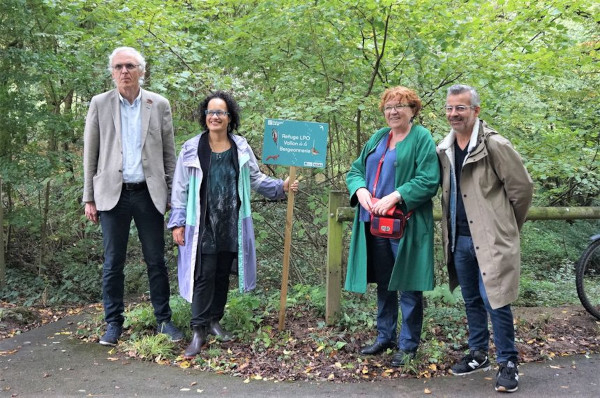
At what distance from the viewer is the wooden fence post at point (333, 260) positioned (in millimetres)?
4457

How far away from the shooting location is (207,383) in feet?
11.3

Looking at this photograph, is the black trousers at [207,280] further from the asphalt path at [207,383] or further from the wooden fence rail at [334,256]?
the wooden fence rail at [334,256]

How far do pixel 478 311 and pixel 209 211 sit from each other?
2.13 m

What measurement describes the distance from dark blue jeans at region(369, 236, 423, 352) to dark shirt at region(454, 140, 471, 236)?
45 centimetres

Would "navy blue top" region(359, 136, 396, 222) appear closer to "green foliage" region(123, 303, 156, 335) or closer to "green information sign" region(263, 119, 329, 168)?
"green information sign" region(263, 119, 329, 168)

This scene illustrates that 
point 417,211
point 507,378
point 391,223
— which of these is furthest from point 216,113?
point 507,378

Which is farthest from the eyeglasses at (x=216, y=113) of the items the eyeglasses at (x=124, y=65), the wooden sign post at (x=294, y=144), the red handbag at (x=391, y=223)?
the red handbag at (x=391, y=223)

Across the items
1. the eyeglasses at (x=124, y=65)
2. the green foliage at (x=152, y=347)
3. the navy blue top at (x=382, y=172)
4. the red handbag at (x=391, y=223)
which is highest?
the eyeglasses at (x=124, y=65)

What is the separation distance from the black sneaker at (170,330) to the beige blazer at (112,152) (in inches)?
37.8

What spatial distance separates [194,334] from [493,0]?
4603 millimetres

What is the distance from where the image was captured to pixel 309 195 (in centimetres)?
592

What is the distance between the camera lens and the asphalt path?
330cm

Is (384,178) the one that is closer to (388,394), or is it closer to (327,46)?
(388,394)

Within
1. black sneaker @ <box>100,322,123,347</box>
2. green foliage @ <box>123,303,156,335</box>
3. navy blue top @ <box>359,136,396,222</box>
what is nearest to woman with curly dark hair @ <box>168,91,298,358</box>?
green foliage @ <box>123,303,156,335</box>
